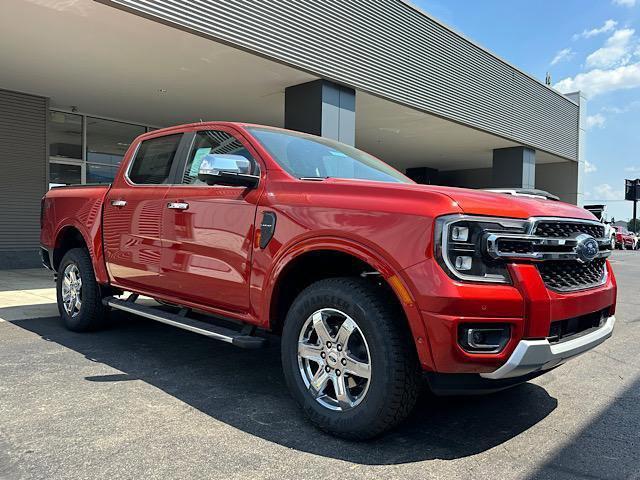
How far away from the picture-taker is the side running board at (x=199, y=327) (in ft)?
10.6

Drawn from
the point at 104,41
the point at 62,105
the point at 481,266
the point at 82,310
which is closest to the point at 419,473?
the point at 481,266

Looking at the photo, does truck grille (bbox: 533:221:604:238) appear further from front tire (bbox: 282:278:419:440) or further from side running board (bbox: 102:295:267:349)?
side running board (bbox: 102:295:267:349)

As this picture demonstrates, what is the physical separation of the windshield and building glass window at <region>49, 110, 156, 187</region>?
9.65 meters

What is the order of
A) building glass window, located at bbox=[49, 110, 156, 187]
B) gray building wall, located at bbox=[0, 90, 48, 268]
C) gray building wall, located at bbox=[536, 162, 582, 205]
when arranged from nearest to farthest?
gray building wall, located at bbox=[0, 90, 48, 268], building glass window, located at bbox=[49, 110, 156, 187], gray building wall, located at bbox=[536, 162, 582, 205]

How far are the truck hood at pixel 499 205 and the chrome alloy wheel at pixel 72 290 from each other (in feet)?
12.9

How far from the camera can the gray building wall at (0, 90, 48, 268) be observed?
11219 millimetres

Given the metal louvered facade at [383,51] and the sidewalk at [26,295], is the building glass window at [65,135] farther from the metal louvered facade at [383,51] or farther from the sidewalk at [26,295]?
the metal louvered facade at [383,51]

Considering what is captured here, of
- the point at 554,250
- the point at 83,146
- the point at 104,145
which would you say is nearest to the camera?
the point at 554,250

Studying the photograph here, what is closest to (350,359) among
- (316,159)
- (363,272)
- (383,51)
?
(363,272)

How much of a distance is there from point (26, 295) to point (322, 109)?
608 centimetres

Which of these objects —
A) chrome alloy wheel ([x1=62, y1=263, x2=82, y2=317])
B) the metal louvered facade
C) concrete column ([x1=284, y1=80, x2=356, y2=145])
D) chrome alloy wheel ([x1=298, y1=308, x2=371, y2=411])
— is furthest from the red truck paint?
concrete column ([x1=284, y1=80, x2=356, y2=145])

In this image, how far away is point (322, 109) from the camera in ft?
32.8

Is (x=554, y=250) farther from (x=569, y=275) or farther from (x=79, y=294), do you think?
(x=79, y=294)

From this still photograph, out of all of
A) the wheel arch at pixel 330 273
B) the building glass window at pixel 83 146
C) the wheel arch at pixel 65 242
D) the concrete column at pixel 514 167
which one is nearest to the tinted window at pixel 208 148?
the wheel arch at pixel 330 273
